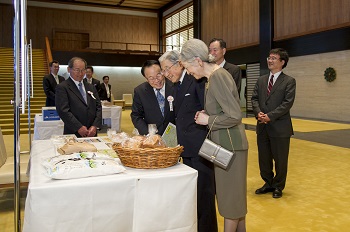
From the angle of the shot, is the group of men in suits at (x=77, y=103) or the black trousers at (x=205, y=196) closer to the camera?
the black trousers at (x=205, y=196)

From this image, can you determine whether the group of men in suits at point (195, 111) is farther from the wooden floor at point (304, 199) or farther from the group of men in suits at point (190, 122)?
the wooden floor at point (304, 199)

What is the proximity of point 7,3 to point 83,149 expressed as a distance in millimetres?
19707

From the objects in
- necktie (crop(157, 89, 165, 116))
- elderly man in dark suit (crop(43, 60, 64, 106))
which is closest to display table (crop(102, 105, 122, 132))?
elderly man in dark suit (crop(43, 60, 64, 106))

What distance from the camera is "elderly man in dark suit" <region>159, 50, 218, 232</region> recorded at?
240cm

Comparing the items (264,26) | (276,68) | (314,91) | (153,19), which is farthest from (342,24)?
(153,19)

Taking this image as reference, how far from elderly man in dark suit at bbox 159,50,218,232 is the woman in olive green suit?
0.21 metres

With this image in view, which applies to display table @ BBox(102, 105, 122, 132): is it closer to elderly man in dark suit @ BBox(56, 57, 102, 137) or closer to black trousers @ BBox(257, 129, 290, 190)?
elderly man in dark suit @ BBox(56, 57, 102, 137)

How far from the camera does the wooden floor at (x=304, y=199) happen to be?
3047mm

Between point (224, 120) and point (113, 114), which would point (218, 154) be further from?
point (113, 114)

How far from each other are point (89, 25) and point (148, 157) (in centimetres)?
2055

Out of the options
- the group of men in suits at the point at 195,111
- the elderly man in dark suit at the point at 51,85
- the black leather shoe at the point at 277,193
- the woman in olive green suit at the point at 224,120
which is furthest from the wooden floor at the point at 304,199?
the elderly man in dark suit at the point at 51,85

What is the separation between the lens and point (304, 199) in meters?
3.73

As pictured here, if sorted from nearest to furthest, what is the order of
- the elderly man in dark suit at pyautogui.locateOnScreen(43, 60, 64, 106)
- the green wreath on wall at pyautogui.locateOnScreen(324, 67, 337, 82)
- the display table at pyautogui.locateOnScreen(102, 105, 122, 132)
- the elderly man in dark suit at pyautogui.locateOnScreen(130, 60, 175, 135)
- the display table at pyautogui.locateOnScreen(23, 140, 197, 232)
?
the display table at pyautogui.locateOnScreen(23, 140, 197, 232)
the elderly man in dark suit at pyautogui.locateOnScreen(130, 60, 175, 135)
the elderly man in dark suit at pyautogui.locateOnScreen(43, 60, 64, 106)
the display table at pyautogui.locateOnScreen(102, 105, 122, 132)
the green wreath on wall at pyautogui.locateOnScreen(324, 67, 337, 82)

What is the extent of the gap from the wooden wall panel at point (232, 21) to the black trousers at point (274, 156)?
1096cm
